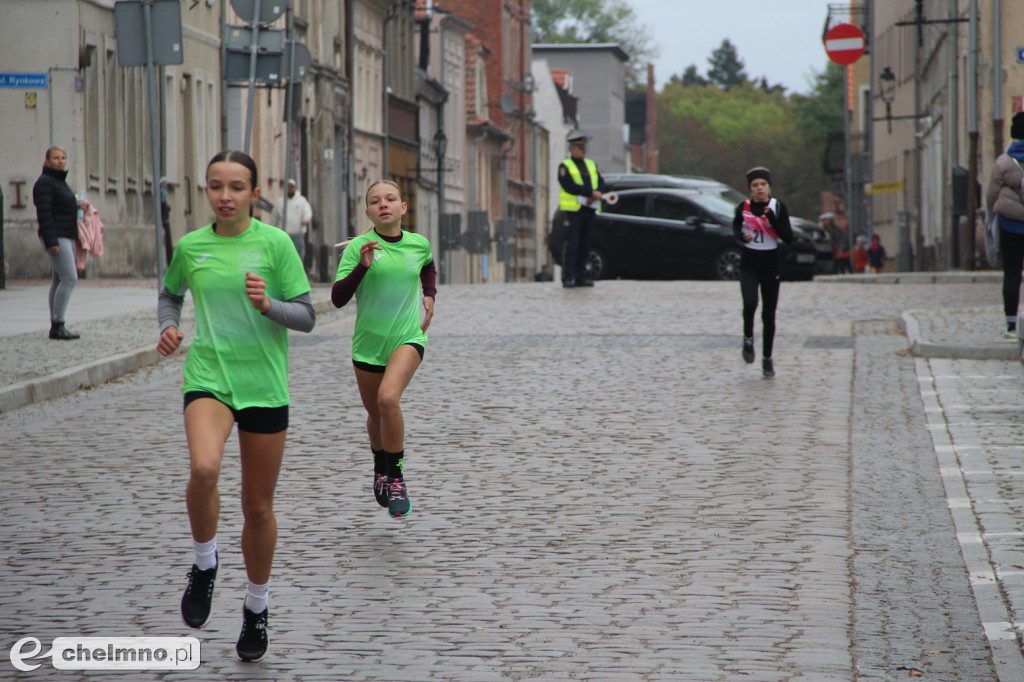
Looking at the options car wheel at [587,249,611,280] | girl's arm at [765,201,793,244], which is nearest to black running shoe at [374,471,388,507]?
girl's arm at [765,201,793,244]

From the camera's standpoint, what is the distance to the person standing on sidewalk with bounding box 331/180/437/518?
27.8 ft

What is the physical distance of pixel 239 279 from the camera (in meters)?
6.04

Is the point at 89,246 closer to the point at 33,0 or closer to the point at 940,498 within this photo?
the point at 940,498

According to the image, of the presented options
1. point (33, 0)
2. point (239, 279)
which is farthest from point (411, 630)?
point (33, 0)

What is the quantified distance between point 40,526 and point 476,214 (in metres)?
51.4

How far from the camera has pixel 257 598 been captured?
5934 mm

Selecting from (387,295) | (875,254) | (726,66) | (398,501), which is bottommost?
(398,501)

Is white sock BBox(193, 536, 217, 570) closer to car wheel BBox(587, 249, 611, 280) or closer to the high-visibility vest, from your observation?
the high-visibility vest

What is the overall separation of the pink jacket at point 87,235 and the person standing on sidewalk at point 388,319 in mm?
9749

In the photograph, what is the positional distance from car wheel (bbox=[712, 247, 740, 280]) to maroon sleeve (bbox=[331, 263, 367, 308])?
23.2 meters

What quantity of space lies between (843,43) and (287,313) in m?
37.8

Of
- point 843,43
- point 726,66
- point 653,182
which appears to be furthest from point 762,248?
point 726,66

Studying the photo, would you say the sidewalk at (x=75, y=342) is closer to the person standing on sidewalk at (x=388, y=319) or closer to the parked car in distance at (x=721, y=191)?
the person standing on sidewalk at (x=388, y=319)

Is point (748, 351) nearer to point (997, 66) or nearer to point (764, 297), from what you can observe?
point (764, 297)
